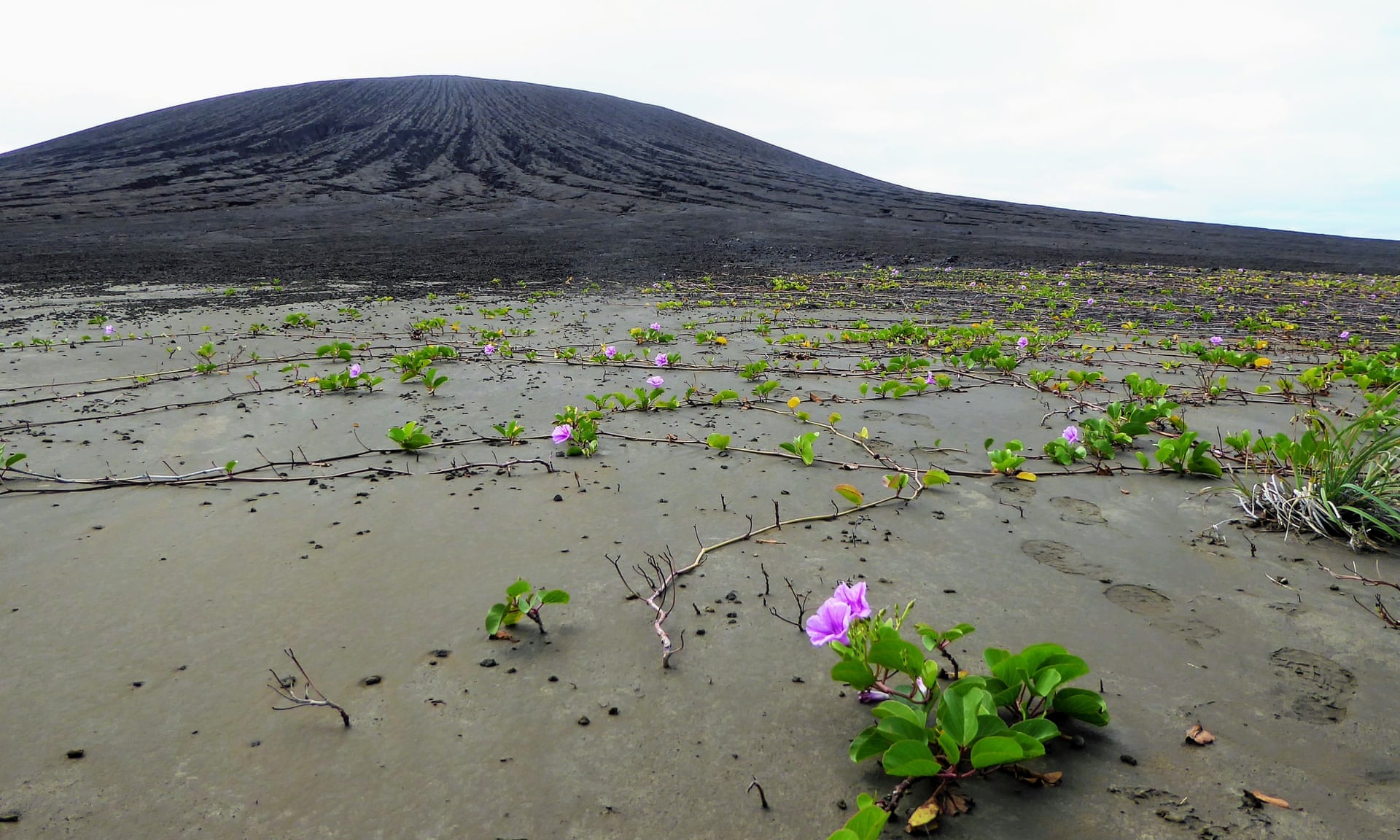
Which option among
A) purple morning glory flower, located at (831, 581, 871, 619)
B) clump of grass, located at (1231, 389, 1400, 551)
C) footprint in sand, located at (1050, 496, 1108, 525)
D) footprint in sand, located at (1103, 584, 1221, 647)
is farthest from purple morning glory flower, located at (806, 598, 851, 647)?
clump of grass, located at (1231, 389, 1400, 551)

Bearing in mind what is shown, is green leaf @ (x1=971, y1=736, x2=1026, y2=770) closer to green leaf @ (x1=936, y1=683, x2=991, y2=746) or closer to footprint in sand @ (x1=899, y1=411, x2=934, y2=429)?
green leaf @ (x1=936, y1=683, x2=991, y2=746)

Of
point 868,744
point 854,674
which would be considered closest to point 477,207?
point 854,674

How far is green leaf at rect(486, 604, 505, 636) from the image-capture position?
152 centimetres

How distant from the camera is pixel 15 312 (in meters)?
6.79

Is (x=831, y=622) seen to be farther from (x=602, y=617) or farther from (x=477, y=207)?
(x=477, y=207)

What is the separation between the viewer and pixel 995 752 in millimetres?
1042

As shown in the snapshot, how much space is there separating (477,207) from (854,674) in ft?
74.9

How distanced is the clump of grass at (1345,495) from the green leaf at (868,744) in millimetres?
1702

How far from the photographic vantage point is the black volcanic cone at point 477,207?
13531 mm

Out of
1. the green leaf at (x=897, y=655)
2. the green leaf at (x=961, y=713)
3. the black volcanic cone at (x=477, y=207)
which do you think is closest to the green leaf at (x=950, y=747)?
Answer: the green leaf at (x=961, y=713)

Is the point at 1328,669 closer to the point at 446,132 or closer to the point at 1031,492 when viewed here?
the point at 1031,492

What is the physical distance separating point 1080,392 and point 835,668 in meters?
3.14

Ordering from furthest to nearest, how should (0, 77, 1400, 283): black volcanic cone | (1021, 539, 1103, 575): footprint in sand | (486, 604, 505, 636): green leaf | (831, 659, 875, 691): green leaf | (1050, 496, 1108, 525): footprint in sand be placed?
(0, 77, 1400, 283): black volcanic cone, (1050, 496, 1108, 525): footprint in sand, (1021, 539, 1103, 575): footprint in sand, (486, 604, 505, 636): green leaf, (831, 659, 875, 691): green leaf

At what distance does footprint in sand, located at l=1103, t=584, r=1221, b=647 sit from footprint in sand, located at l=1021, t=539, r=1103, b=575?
0.10 meters
